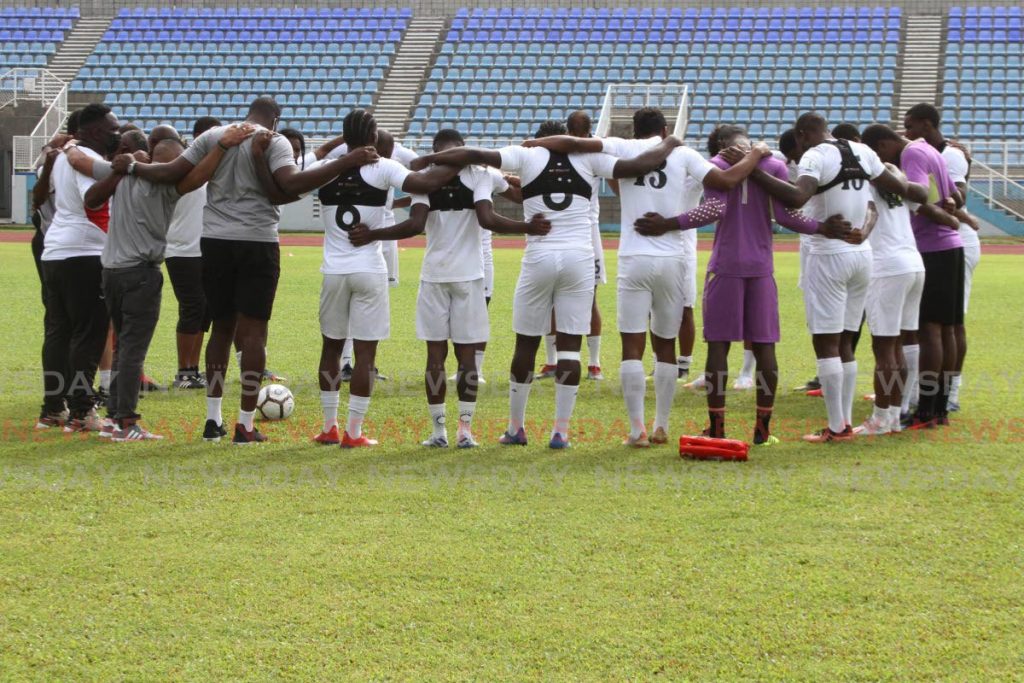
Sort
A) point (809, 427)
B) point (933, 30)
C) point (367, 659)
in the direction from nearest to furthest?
1. point (367, 659)
2. point (809, 427)
3. point (933, 30)

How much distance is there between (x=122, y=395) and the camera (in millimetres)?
7809

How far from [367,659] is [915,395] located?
6.19 meters

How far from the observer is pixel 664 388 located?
7.87 m

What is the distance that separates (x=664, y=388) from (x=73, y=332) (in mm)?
4202

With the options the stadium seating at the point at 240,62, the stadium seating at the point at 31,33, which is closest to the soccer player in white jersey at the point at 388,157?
the stadium seating at the point at 240,62

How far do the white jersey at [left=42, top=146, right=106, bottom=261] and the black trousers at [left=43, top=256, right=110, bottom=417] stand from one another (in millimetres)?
64

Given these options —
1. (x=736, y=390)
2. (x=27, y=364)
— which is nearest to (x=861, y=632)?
(x=736, y=390)

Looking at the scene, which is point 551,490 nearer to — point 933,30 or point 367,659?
point 367,659

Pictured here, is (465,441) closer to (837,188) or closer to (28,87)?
(837,188)

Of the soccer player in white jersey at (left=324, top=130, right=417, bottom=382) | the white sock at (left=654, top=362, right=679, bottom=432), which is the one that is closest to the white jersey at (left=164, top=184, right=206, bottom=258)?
the soccer player in white jersey at (left=324, top=130, right=417, bottom=382)

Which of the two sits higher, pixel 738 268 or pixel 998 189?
pixel 738 268

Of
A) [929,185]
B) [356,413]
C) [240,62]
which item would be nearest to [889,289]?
[929,185]

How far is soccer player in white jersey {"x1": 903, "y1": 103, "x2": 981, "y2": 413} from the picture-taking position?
871 centimetres

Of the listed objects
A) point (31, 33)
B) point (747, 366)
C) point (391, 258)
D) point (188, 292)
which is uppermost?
point (31, 33)
